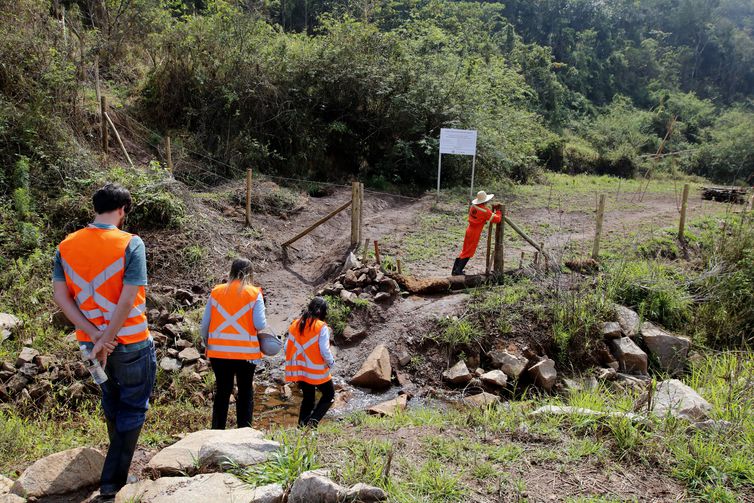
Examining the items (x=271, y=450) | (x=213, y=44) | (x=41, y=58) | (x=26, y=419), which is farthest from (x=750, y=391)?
(x=213, y=44)

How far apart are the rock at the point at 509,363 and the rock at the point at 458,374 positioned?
1.44 feet

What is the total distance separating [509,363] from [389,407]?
1.86 metres

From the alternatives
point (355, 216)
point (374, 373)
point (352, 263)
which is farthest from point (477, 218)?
point (374, 373)

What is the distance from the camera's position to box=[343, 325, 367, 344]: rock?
6902mm

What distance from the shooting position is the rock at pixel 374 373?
6.15 meters

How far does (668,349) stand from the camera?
6.96 metres

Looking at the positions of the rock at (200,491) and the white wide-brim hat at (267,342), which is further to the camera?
the white wide-brim hat at (267,342)

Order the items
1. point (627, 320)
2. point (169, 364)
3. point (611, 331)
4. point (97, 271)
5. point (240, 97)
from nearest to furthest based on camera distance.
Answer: point (97, 271) → point (169, 364) → point (611, 331) → point (627, 320) → point (240, 97)

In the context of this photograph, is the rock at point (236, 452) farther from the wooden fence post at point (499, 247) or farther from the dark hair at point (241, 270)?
the wooden fence post at point (499, 247)

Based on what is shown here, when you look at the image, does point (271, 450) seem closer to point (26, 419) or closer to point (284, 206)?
point (26, 419)

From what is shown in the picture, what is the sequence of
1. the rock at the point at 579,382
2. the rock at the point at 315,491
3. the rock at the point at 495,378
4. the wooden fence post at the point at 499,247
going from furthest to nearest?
the wooden fence post at the point at 499,247, the rock at the point at 495,378, the rock at the point at 579,382, the rock at the point at 315,491

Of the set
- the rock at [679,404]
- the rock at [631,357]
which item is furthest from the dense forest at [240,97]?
the rock at [631,357]

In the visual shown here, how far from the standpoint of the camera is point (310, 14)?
28.6 meters

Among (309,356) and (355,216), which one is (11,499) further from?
(355,216)
